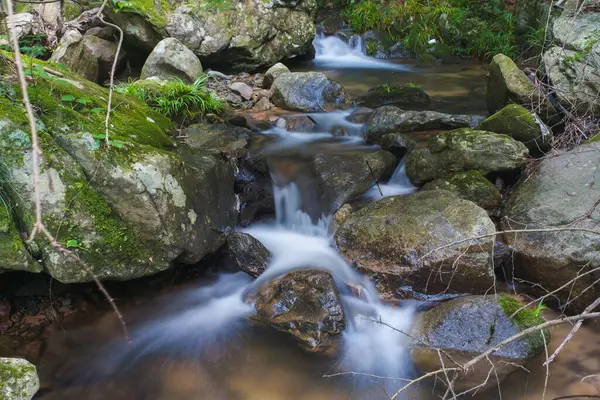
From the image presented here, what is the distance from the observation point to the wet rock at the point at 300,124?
6445mm

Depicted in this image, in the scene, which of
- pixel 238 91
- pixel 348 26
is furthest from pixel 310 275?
pixel 348 26

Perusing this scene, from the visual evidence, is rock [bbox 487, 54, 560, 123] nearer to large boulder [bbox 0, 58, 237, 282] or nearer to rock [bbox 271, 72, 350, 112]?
rock [bbox 271, 72, 350, 112]

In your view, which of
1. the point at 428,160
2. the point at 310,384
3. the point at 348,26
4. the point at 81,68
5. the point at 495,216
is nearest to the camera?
the point at 310,384

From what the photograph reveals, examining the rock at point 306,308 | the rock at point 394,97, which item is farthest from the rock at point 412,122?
the rock at point 306,308

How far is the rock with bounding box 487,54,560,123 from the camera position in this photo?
5516mm

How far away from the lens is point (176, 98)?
20.9ft

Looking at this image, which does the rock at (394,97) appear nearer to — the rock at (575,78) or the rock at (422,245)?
the rock at (575,78)

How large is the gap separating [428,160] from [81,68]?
19.0 ft

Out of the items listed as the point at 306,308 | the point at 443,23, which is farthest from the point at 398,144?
the point at 443,23

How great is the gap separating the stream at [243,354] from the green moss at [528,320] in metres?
0.13

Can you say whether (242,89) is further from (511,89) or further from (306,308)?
(306,308)

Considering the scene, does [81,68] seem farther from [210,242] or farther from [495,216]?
[495,216]

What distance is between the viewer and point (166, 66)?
7.48m


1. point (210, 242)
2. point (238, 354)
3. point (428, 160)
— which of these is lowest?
point (238, 354)
